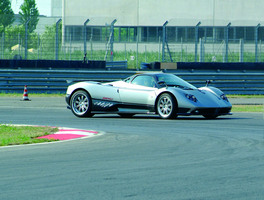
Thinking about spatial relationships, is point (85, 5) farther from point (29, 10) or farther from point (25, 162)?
point (29, 10)

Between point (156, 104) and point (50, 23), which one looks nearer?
point (156, 104)

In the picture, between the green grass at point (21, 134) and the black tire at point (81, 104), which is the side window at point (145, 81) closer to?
the black tire at point (81, 104)

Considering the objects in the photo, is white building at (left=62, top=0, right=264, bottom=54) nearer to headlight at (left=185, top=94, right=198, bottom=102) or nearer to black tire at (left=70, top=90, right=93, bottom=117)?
→ black tire at (left=70, top=90, right=93, bottom=117)

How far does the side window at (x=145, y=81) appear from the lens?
1547cm

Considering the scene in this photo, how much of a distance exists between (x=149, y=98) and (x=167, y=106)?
0.52m

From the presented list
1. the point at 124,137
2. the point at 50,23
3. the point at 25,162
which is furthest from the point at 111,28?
the point at 25,162

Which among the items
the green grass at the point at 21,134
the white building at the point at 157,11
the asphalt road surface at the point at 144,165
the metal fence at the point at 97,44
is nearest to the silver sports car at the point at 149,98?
the asphalt road surface at the point at 144,165

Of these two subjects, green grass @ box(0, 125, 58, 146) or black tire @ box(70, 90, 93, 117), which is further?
black tire @ box(70, 90, 93, 117)

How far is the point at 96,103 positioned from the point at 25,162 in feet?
26.1

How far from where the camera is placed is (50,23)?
26.1 metres

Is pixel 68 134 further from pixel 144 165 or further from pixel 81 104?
pixel 81 104

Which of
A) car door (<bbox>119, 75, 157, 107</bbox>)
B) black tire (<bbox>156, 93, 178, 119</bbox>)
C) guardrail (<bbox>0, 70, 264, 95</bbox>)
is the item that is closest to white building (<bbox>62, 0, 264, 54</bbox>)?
guardrail (<bbox>0, 70, 264, 95</bbox>)

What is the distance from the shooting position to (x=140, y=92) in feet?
50.5

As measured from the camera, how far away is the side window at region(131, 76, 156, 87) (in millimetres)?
15469
